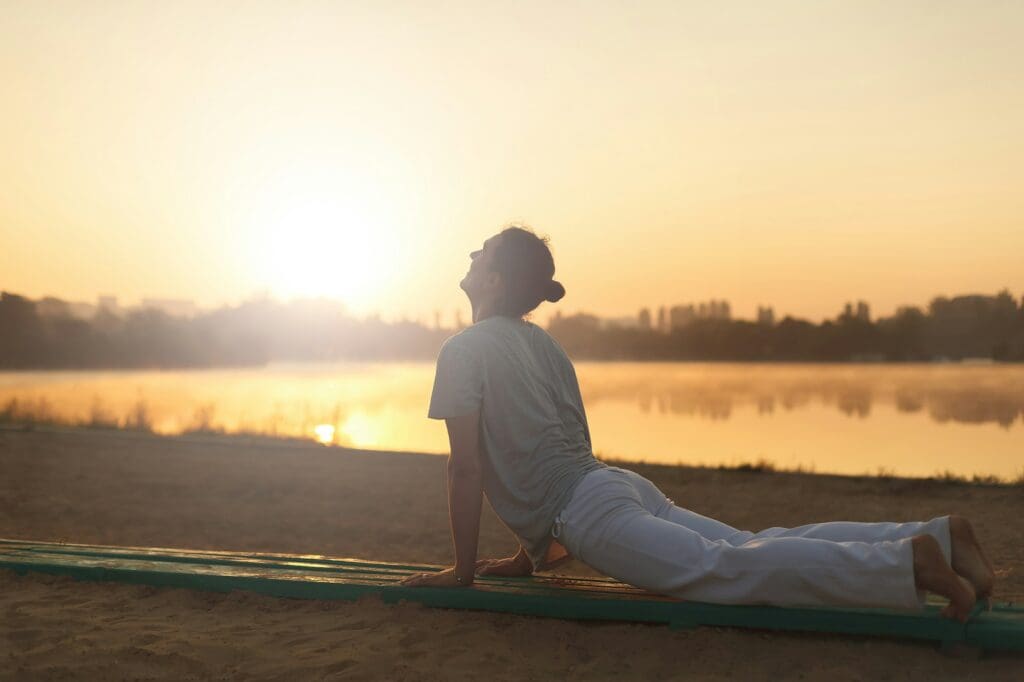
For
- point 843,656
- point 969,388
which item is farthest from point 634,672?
point 969,388

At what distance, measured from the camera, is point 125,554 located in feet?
16.0

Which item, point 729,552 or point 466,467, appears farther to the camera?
point 466,467

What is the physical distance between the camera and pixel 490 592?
3.82m

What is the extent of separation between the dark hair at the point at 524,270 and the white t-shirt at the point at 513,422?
14cm

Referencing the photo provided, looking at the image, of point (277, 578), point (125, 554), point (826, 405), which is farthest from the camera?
point (826, 405)

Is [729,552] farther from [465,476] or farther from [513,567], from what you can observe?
[513,567]

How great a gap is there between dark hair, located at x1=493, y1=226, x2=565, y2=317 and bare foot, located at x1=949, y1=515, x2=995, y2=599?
173cm

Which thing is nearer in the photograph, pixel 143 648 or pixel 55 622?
pixel 143 648

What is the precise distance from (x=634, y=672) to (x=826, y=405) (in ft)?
96.8

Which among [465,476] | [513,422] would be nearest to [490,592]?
[465,476]

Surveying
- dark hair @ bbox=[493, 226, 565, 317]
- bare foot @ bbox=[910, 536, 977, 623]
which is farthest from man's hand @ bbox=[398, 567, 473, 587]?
bare foot @ bbox=[910, 536, 977, 623]

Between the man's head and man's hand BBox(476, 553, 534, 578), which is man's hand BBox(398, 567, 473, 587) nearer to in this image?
man's hand BBox(476, 553, 534, 578)

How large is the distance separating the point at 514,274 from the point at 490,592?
4.45ft

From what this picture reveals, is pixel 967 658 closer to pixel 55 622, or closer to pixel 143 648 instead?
pixel 143 648
